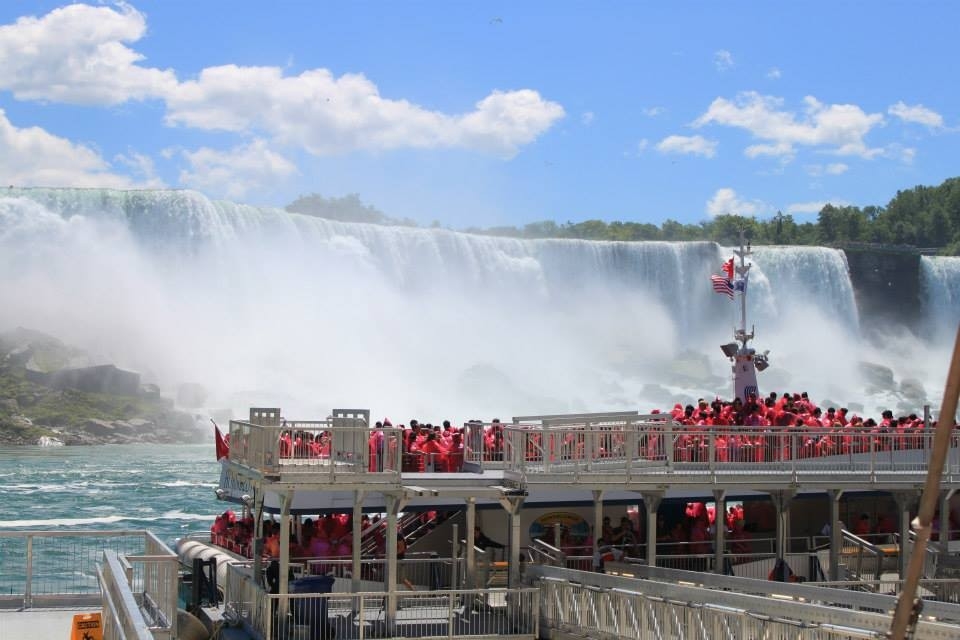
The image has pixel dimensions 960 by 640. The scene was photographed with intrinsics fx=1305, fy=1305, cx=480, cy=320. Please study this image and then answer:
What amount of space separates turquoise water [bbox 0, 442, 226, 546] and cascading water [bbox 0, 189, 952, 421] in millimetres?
13660

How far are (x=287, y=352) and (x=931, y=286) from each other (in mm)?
48773

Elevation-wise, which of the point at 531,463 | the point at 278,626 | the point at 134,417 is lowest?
the point at 134,417

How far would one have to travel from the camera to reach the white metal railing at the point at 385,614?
50.3 ft

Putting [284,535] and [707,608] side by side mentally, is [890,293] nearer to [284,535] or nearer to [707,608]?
[284,535]

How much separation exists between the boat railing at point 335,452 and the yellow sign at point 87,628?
4.12 m

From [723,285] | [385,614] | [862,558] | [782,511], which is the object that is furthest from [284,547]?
[723,285]

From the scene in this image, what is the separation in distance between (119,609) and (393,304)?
81782mm

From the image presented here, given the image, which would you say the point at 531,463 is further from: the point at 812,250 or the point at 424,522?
the point at 812,250

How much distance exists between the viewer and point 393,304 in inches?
3563

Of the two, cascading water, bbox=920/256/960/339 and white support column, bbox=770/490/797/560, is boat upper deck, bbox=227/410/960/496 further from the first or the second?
cascading water, bbox=920/256/960/339

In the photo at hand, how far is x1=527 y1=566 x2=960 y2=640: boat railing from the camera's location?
1119 cm

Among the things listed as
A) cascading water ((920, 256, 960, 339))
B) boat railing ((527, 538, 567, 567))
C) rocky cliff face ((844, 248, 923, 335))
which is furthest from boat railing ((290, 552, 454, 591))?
rocky cliff face ((844, 248, 923, 335))

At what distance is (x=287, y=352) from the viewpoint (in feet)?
288

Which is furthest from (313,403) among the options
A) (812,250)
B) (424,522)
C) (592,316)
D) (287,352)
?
(424,522)
